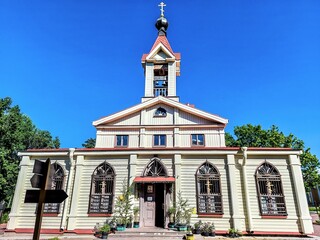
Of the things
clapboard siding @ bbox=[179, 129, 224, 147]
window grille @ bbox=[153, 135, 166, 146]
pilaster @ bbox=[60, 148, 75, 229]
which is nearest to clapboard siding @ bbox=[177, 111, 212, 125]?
clapboard siding @ bbox=[179, 129, 224, 147]

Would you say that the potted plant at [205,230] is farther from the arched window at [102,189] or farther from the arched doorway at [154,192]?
the arched window at [102,189]

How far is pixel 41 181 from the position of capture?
412 centimetres

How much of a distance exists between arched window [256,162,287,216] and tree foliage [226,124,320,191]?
18.2 meters

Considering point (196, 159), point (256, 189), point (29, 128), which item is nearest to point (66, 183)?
point (196, 159)

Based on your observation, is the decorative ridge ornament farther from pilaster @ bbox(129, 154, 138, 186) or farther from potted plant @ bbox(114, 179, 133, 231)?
potted plant @ bbox(114, 179, 133, 231)

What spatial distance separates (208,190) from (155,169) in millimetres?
3219

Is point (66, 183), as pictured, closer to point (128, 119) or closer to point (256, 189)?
point (128, 119)

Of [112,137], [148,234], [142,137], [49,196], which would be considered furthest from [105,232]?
[49,196]

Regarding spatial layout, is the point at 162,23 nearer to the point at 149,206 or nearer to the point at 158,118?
the point at 158,118

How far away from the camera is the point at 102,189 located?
12.1m

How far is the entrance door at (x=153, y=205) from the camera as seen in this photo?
38.1 feet

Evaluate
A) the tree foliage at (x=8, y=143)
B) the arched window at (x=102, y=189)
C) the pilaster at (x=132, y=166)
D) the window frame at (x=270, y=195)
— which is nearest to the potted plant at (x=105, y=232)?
the arched window at (x=102, y=189)

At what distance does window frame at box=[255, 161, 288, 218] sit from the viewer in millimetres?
11227

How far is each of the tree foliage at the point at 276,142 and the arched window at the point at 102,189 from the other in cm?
2309
